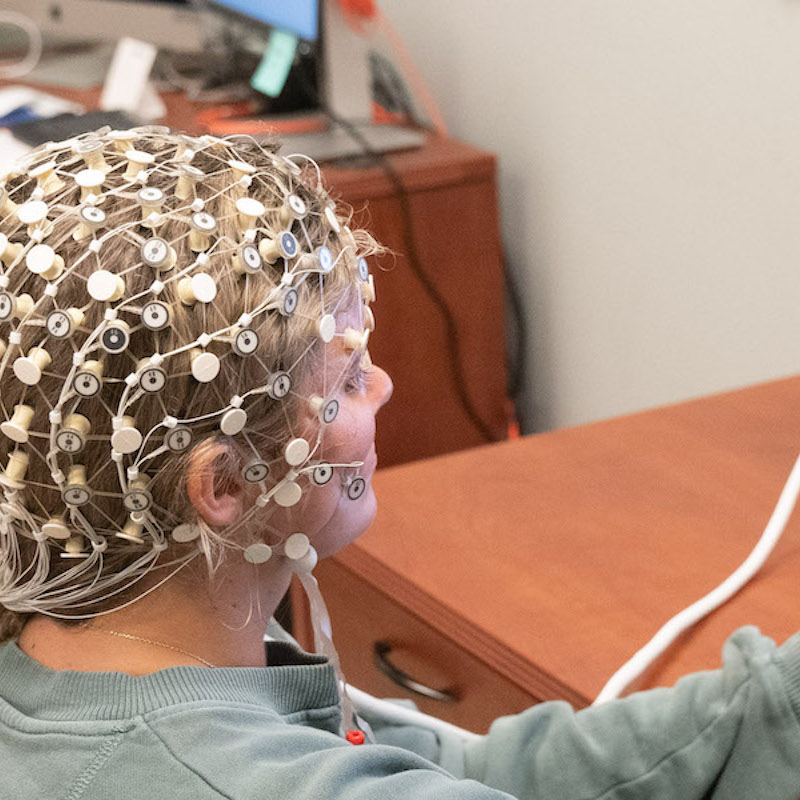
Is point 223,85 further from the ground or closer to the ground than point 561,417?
further from the ground

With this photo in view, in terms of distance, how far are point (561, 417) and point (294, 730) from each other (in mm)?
1380

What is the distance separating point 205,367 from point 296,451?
0.27 feet

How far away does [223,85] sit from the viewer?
2377mm

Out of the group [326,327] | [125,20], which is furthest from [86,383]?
[125,20]

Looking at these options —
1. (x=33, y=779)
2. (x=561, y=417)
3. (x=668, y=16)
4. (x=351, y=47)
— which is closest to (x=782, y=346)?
(x=668, y=16)

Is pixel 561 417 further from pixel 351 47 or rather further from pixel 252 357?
pixel 252 357

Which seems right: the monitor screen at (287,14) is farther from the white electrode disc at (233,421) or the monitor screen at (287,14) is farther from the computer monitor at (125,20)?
the white electrode disc at (233,421)

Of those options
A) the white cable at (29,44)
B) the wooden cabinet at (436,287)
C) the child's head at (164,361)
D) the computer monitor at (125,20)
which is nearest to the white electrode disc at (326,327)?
the child's head at (164,361)

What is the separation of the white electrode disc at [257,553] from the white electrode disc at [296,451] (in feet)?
0.18

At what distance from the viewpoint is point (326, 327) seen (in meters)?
0.72

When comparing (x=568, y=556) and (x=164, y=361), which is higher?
(x=164, y=361)

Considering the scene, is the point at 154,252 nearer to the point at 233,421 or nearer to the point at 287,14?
the point at 233,421

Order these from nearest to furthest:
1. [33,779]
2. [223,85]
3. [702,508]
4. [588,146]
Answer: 1. [33,779]
2. [702,508]
3. [588,146]
4. [223,85]

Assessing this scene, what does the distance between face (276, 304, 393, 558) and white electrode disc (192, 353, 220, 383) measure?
0.08m
